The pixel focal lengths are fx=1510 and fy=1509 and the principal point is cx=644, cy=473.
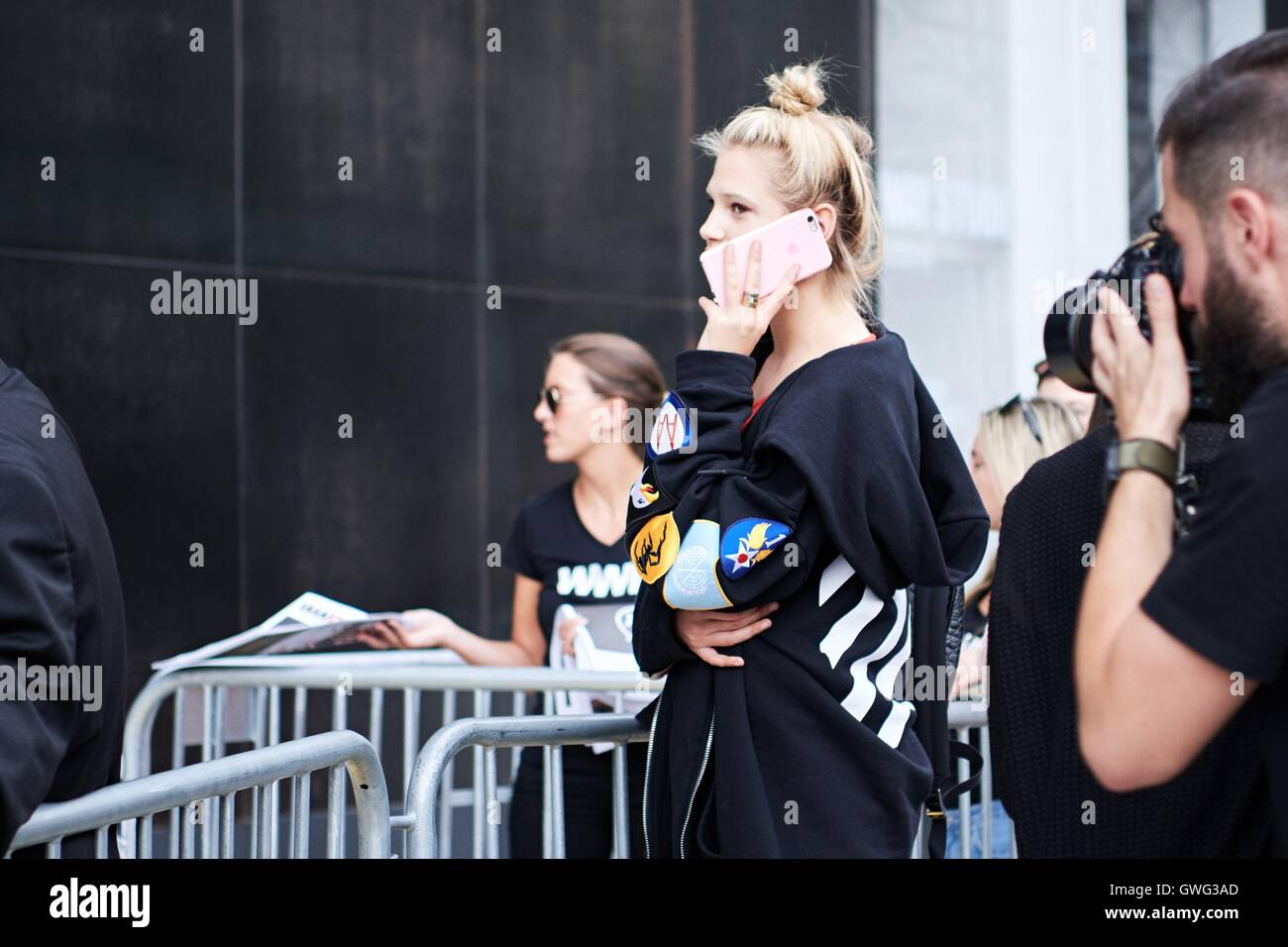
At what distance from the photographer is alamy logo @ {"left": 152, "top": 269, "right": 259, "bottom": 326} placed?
20.1ft

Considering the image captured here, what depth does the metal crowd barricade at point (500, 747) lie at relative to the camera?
2.90m

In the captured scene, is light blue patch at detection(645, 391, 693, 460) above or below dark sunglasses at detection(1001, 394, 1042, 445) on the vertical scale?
below

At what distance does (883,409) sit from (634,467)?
2.45m

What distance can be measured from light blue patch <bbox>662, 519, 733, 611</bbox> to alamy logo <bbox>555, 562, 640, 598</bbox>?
82.6 inches

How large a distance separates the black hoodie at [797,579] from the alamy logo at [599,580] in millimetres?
1962

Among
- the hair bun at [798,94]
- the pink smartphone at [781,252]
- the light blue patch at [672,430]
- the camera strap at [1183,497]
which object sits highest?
the hair bun at [798,94]

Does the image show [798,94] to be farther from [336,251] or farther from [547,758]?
[336,251]

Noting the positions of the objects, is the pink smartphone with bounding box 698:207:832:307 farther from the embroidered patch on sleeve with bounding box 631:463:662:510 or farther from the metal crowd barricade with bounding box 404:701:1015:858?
the metal crowd barricade with bounding box 404:701:1015:858

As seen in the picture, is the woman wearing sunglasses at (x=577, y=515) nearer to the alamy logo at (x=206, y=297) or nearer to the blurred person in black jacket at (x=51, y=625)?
the alamy logo at (x=206, y=297)

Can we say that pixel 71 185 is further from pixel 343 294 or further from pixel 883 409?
pixel 883 409

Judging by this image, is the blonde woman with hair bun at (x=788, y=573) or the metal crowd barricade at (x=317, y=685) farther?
the metal crowd barricade at (x=317, y=685)

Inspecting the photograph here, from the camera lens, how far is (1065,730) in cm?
187
